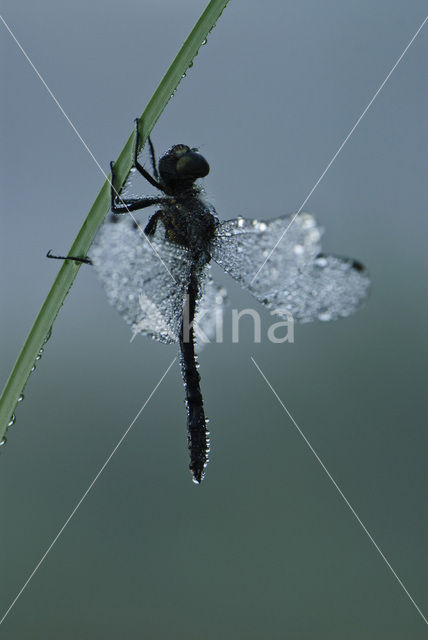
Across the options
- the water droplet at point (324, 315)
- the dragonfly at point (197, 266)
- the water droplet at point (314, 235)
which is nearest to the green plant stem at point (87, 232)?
the dragonfly at point (197, 266)

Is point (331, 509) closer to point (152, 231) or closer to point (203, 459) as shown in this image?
point (203, 459)

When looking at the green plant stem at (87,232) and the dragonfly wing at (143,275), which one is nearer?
the green plant stem at (87,232)

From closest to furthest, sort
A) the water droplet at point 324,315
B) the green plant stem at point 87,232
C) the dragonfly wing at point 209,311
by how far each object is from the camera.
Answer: the green plant stem at point 87,232 → the water droplet at point 324,315 → the dragonfly wing at point 209,311

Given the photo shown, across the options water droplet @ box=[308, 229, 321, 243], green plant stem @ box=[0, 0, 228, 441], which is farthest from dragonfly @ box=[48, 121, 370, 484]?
green plant stem @ box=[0, 0, 228, 441]

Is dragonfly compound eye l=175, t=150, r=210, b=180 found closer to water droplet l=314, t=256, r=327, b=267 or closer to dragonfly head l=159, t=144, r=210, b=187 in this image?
dragonfly head l=159, t=144, r=210, b=187

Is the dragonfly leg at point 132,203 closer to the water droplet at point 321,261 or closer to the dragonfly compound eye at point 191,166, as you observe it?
the dragonfly compound eye at point 191,166

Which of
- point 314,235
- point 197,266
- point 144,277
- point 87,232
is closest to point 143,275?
point 144,277

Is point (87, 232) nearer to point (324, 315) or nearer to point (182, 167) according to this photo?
point (182, 167)
